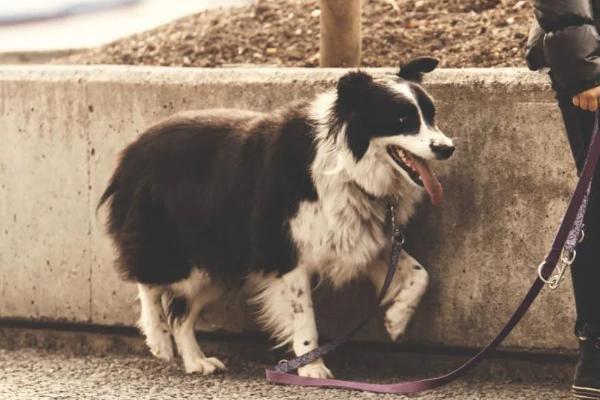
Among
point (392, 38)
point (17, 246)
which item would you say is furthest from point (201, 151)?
point (392, 38)

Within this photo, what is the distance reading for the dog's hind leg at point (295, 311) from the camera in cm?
565

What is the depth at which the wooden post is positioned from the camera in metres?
6.71

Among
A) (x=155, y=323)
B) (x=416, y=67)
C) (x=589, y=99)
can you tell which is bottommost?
(x=155, y=323)

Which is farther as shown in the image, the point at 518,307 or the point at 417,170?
the point at 417,170

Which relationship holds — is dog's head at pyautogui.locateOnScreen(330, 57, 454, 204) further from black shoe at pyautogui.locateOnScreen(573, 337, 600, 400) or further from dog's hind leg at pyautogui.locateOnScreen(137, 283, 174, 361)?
dog's hind leg at pyautogui.locateOnScreen(137, 283, 174, 361)

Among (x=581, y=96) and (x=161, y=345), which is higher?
(x=581, y=96)

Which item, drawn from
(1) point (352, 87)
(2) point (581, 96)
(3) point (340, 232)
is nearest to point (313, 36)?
(1) point (352, 87)

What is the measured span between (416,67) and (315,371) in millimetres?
1450

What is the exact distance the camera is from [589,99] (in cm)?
416

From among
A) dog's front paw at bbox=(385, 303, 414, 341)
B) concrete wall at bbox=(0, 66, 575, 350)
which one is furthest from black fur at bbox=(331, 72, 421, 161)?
dog's front paw at bbox=(385, 303, 414, 341)

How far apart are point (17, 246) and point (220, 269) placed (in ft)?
4.44

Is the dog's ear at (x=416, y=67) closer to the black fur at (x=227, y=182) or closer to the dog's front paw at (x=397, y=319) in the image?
the black fur at (x=227, y=182)

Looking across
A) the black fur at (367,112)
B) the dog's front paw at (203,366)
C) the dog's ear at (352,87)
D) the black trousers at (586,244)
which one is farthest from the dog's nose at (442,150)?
the dog's front paw at (203,366)

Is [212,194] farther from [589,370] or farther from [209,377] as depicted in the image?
[589,370]
